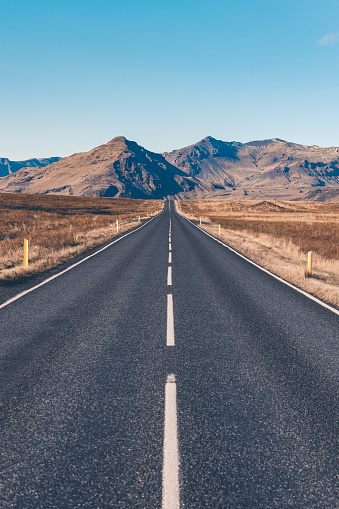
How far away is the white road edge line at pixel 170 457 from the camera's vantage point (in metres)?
2.67

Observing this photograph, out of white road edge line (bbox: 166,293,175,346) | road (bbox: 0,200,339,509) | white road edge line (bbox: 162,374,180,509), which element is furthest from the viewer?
white road edge line (bbox: 166,293,175,346)

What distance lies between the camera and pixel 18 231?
27141mm

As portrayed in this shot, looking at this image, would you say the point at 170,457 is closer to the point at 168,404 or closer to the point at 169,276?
the point at 168,404

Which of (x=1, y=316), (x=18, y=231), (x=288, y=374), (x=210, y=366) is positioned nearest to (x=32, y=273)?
(x=1, y=316)

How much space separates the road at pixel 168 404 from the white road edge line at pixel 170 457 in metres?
0.01

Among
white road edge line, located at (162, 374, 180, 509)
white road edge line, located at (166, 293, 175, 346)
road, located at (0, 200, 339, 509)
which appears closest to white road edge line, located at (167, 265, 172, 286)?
white road edge line, located at (166, 293, 175, 346)

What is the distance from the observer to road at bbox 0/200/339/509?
281cm

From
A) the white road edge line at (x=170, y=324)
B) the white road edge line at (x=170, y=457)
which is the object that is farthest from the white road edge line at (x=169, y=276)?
the white road edge line at (x=170, y=457)

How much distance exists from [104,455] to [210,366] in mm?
2190

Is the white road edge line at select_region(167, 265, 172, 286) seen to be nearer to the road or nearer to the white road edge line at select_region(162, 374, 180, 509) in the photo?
the road

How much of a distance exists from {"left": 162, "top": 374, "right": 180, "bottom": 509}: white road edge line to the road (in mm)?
12

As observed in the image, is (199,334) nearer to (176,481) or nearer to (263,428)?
(263,428)

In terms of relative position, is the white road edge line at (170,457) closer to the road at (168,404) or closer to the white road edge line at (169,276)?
the road at (168,404)

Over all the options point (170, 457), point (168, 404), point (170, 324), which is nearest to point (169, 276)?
point (170, 324)
